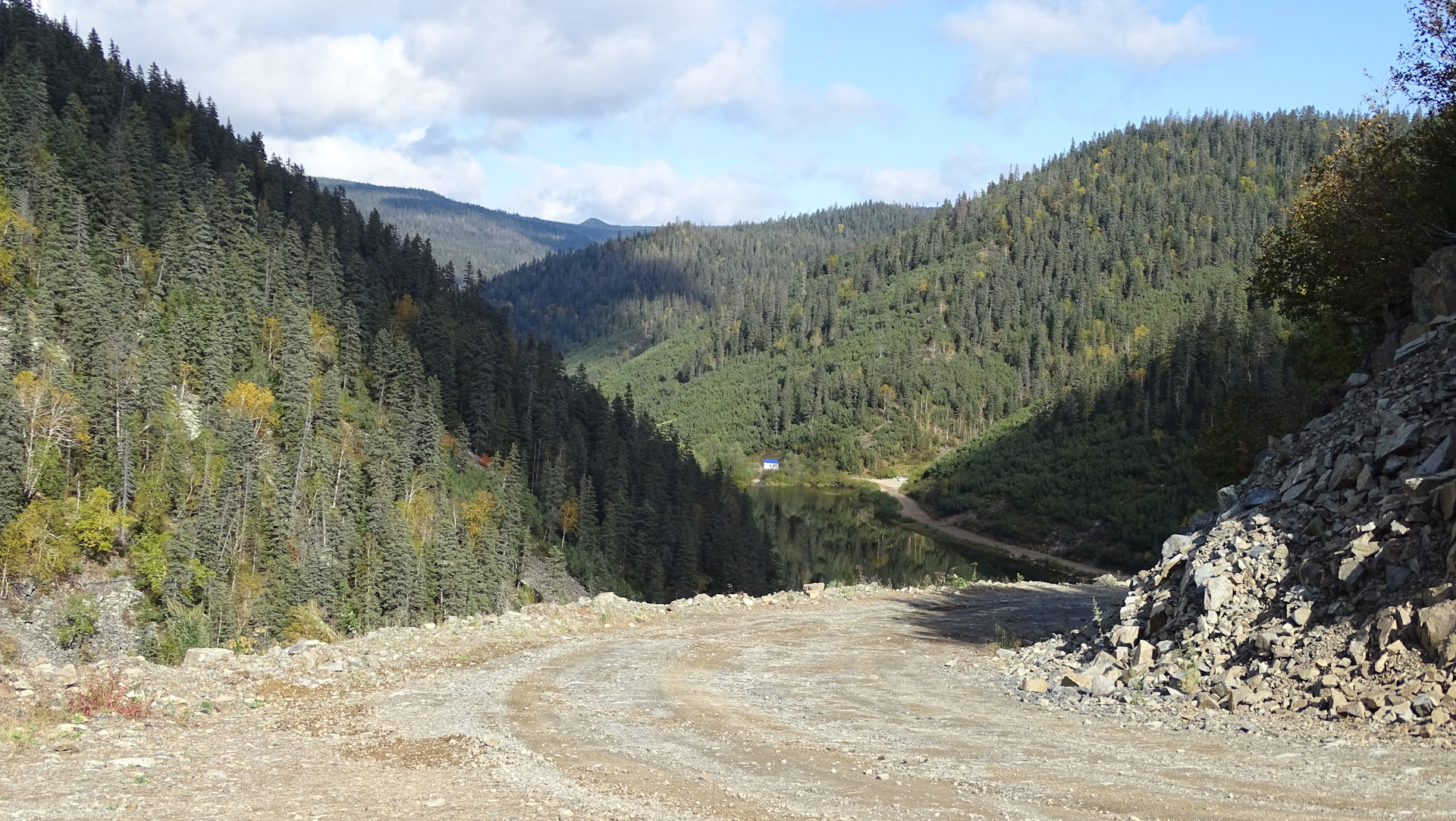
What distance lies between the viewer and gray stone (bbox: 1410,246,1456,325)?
22.9 metres

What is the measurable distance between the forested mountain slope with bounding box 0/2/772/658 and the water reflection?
9157mm

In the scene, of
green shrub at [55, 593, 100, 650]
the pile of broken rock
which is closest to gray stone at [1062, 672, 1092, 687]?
the pile of broken rock

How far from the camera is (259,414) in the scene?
8694cm

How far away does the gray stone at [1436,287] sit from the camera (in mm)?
22906

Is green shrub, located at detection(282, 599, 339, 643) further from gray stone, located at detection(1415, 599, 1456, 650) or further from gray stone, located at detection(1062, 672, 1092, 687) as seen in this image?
gray stone, located at detection(1415, 599, 1456, 650)

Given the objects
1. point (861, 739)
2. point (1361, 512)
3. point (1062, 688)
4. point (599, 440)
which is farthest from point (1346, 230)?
point (599, 440)

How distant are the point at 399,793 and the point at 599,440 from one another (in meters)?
104

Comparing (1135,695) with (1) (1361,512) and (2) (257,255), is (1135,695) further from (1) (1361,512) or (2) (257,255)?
(2) (257,255)

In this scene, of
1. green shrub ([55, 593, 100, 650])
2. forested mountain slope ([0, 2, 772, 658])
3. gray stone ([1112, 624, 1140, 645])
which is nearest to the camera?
gray stone ([1112, 624, 1140, 645])

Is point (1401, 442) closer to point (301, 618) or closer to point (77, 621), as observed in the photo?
point (301, 618)

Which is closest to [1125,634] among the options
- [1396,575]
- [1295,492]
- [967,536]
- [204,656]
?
[1295,492]

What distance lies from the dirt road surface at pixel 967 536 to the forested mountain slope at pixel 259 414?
3178 centimetres

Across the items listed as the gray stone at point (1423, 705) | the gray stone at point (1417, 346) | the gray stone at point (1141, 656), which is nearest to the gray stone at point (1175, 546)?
the gray stone at point (1141, 656)

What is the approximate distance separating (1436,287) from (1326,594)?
1311 centimetres
